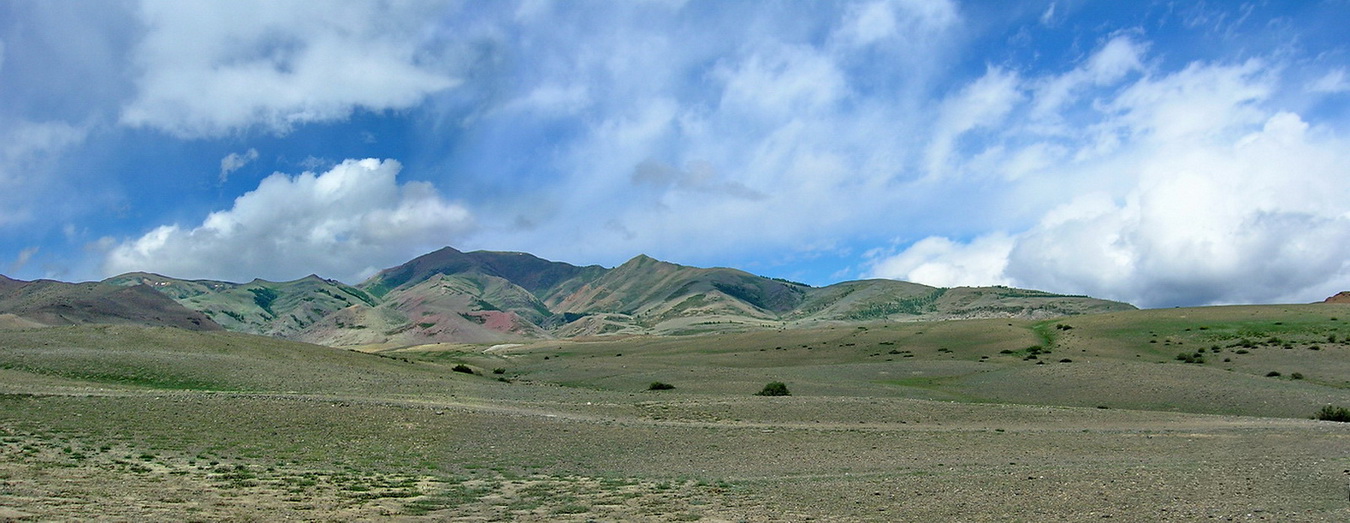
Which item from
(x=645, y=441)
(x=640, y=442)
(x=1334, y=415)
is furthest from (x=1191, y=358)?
(x=640, y=442)

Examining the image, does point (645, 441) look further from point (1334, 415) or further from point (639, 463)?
point (1334, 415)

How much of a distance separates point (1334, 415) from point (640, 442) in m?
28.0

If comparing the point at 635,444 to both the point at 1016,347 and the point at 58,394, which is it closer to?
the point at 58,394

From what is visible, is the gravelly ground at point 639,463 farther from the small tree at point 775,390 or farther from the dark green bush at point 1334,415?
the small tree at point 775,390

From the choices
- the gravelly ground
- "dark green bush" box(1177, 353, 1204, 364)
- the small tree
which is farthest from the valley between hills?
the small tree

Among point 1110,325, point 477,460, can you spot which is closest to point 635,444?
point 477,460

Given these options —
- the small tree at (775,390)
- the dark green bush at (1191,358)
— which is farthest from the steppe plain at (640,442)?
the dark green bush at (1191,358)

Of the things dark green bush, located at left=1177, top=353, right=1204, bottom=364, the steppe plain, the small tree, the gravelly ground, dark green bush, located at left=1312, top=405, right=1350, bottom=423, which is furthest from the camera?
dark green bush, located at left=1177, top=353, right=1204, bottom=364

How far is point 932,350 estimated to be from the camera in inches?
2985

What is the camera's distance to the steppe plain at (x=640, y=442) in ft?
47.9

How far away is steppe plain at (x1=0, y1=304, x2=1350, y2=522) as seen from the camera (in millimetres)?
14609

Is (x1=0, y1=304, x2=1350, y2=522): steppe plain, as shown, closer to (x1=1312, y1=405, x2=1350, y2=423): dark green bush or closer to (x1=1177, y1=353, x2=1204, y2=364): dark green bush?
(x1=1312, y1=405, x2=1350, y2=423): dark green bush

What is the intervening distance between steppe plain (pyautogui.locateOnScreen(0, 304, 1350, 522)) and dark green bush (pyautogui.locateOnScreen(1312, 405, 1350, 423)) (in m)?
0.93

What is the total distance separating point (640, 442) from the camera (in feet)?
84.7
